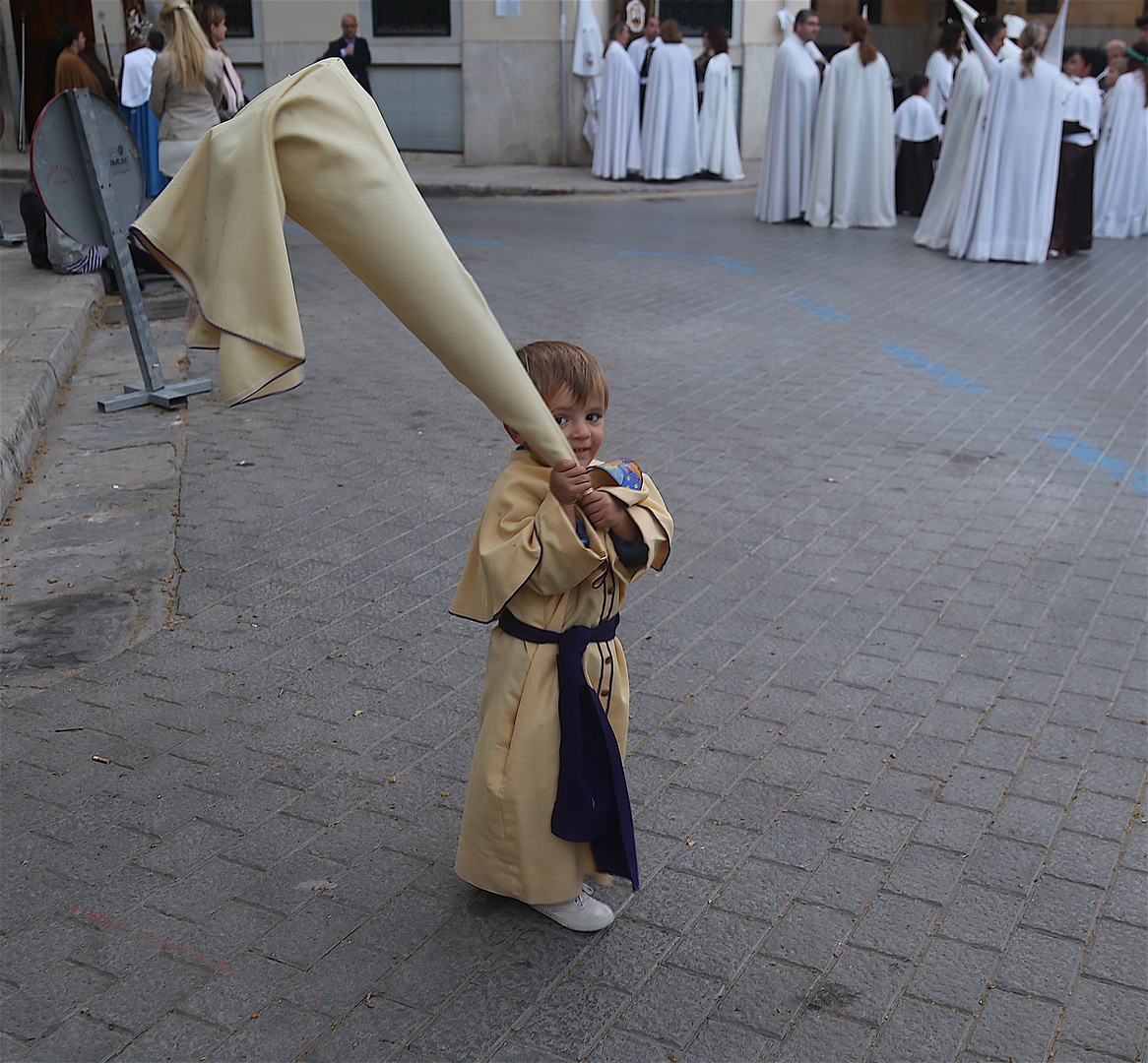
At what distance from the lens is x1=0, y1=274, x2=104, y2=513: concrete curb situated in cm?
570

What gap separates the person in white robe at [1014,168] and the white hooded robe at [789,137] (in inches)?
105

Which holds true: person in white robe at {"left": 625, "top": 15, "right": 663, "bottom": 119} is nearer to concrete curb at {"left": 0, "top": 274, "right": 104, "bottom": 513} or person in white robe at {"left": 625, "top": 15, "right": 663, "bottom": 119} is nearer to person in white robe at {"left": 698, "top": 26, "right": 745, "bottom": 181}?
person in white robe at {"left": 698, "top": 26, "right": 745, "bottom": 181}

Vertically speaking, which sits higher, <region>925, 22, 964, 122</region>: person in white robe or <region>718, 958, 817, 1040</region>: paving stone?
<region>925, 22, 964, 122</region>: person in white robe

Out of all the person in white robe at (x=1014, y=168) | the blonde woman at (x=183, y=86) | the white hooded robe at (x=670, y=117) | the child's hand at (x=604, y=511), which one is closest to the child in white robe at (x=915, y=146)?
the person in white robe at (x=1014, y=168)

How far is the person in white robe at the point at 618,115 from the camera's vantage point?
18000 millimetres

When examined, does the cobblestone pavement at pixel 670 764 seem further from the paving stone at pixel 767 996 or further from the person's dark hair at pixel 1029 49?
the person's dark hair at pixel 1029 49

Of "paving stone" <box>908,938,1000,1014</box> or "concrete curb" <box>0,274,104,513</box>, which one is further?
"concrete curb" <box>0,274,104,513</box>

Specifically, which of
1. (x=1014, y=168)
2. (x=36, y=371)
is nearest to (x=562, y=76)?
(x=1014, y=168)

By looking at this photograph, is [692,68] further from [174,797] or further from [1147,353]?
[174,797]

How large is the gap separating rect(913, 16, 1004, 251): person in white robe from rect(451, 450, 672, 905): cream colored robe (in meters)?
11.5

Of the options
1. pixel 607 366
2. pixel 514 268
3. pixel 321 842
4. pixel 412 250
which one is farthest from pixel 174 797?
pixel 514 268

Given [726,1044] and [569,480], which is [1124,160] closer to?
[569,480]

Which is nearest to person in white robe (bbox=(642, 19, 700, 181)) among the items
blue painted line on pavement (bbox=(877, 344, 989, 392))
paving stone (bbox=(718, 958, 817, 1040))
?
blue painted line on pavement (bbox=(877, 344, 989, 392))

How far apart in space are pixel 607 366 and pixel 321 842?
5.27 meters
